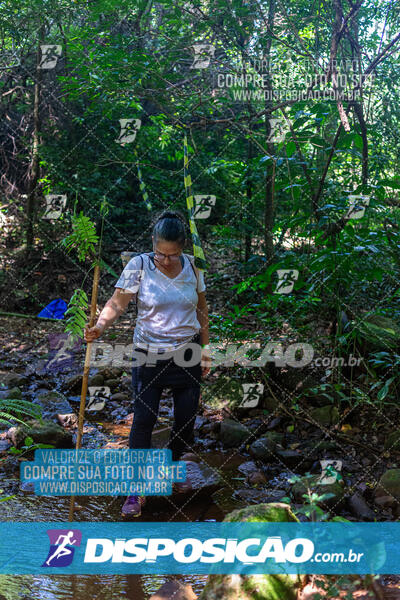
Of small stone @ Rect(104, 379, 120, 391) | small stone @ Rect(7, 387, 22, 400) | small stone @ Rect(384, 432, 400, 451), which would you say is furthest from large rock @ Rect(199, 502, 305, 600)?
small stone @ Rect(104, 379, 120, 391)

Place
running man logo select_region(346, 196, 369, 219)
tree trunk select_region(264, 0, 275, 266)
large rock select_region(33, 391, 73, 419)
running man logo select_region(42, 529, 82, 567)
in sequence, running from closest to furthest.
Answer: running man logo select_region(42, 529, 82, 567) → running man logo select_region(346, 196, 369, 219) → large rock select_region(33, 391, 73, 419) → tree trunk select_region(264, 0, 275, 266)

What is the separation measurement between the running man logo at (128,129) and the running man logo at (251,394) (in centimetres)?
444

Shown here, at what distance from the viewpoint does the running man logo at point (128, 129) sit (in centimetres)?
736

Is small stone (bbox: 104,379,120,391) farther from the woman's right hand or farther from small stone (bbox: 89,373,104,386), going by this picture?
the woman's right hand

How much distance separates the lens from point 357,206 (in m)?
3.51

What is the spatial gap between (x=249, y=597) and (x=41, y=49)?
763 cm

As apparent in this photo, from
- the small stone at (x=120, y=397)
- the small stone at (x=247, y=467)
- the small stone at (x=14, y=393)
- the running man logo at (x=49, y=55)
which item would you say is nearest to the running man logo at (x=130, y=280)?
the small stone at (x=247, y=467)

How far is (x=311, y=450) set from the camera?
11.5 ft

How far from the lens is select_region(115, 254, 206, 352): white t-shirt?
2.77 meters

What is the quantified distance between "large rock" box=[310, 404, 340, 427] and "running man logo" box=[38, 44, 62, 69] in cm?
616

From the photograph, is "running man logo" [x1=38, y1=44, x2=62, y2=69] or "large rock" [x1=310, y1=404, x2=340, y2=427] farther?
"running man logo" [x1=38, y1=44, x2=62, y2=69]

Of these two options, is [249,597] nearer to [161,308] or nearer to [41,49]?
[161,308]

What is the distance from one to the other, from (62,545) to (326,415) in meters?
2.05

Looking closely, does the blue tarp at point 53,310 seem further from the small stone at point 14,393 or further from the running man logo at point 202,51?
the running man logo at point 202,51
